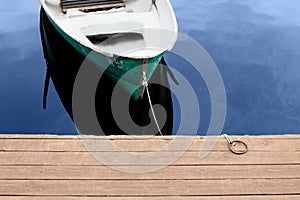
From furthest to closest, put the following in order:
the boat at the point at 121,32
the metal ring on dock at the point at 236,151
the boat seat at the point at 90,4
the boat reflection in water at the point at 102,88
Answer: the boat seat at the point at 90,4, the boat reflection in water at the point at 102,88, the boat at the point at 121,32, the metal ring on dock at the point at 236,151

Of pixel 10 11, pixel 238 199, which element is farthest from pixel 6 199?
pixel 10 11

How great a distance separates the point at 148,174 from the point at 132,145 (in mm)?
307

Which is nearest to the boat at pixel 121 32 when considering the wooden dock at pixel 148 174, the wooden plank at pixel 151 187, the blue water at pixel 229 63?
the blue water at pixel 229 63

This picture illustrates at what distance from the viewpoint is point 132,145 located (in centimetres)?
271

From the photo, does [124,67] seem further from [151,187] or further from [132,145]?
[151,187]

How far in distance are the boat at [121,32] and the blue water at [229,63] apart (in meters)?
0.83

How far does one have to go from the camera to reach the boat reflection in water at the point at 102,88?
4.73 meters

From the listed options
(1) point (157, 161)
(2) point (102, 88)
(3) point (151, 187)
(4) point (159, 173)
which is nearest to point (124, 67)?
(2) point (102, 88)

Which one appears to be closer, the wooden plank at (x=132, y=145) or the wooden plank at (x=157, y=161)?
the wooden plank at (x=157, y=161)

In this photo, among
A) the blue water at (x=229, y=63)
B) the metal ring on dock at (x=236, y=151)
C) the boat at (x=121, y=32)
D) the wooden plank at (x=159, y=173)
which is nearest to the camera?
the wooden plank at (x=159, y=173)

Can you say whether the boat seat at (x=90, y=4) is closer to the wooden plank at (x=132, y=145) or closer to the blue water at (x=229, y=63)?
the blue water at (x=229, y=63)

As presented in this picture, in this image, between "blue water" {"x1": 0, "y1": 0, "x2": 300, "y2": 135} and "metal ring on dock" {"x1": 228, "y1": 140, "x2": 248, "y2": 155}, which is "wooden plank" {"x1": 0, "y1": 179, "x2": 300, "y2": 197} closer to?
"metal ring on dock" {"x1": 228, "y1": 140, "x2": 248, "y2": 155}

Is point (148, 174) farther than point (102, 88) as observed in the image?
No

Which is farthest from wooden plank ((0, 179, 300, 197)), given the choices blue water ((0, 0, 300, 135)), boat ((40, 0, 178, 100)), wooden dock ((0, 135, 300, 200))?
blue water ((0, 0, 300, 135))
